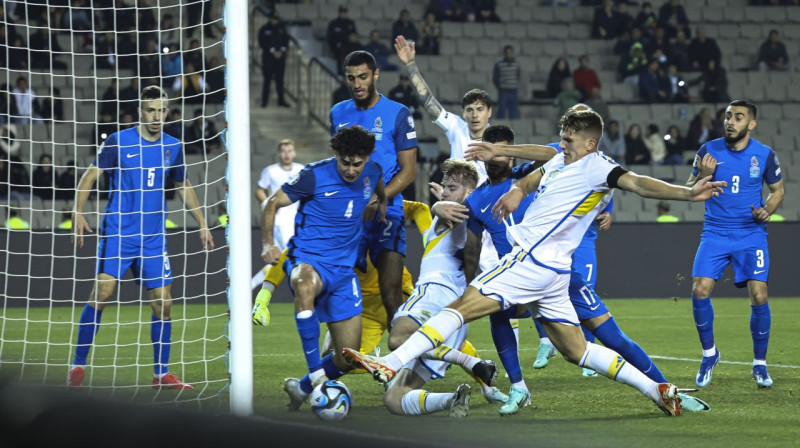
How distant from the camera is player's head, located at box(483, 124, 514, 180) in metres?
6.66

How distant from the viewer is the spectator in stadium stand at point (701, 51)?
20.4 metres

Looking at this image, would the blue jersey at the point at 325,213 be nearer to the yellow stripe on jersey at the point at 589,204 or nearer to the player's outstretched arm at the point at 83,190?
the yellow stripe on jersey at the point at 589,204

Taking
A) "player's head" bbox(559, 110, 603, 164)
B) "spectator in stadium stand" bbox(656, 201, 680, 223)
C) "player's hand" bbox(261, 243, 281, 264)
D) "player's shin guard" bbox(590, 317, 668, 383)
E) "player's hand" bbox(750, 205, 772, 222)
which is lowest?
"spectator in stadium stand" bbox(656, 201, 680, 223)

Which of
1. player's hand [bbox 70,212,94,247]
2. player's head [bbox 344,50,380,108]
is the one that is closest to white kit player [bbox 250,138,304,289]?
player's hand [bbox 70,212,94,247]

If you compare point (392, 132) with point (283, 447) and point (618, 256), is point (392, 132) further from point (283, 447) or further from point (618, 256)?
point (618, 256)

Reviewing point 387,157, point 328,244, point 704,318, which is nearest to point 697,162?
point 704,318

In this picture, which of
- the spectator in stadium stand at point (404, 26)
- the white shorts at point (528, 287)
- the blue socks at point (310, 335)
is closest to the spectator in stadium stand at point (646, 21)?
the spectator in stadium stand at point (404, 26)

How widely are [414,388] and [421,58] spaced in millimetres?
14735

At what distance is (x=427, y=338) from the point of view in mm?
5539

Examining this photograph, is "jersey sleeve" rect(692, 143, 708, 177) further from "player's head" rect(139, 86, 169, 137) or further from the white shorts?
"player's head" rect(139, 86, 169, 137)

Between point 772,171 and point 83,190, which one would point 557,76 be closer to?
point 772,171

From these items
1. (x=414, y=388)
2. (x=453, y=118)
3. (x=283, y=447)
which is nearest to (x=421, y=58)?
(x=453, y=118)

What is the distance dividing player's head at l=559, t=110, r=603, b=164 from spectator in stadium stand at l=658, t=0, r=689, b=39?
16.2 m

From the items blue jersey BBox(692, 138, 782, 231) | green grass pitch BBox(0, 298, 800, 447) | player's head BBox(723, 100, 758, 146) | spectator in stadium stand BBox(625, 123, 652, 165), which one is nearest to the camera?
green grass pitch BBox(0, 298, 800, 447)
